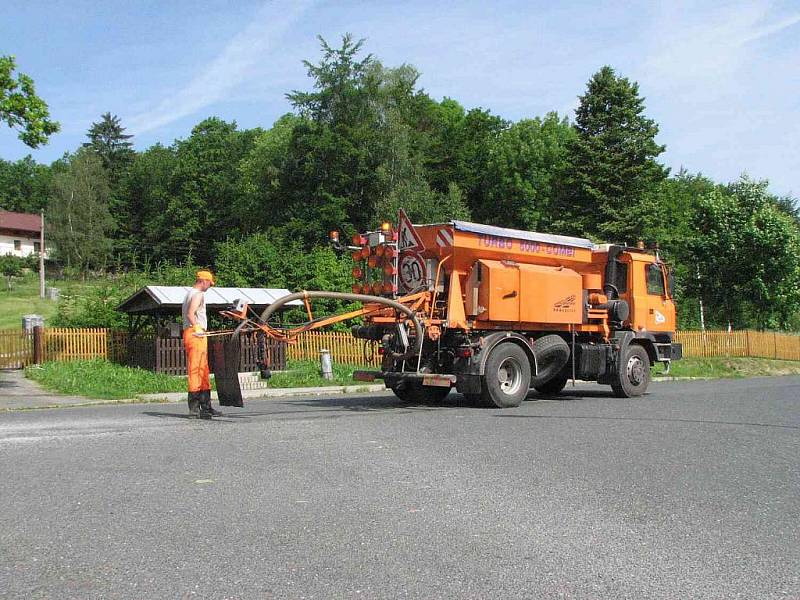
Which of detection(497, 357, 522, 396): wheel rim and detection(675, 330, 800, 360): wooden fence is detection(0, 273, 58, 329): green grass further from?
detection(497, 357, 522, 396): wheel rim

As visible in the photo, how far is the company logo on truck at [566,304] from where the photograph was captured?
1441 cm

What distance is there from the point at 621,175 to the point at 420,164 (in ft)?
47.5

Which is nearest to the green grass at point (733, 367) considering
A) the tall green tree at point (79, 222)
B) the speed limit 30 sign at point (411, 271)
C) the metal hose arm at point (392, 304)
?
the speed limit 30 sign at point (411, 271)

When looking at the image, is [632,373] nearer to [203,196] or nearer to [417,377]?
[417,377]

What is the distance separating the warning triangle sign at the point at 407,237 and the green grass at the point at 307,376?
19.5 ft

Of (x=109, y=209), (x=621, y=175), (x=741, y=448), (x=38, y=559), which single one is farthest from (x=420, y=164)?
(x=38, y=559)

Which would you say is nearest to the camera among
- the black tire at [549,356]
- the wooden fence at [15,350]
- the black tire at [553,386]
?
the black tire at [549,356]

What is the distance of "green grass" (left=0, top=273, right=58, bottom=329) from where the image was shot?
1809 inches

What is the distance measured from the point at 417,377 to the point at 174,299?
1205cm

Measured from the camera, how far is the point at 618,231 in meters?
43.7

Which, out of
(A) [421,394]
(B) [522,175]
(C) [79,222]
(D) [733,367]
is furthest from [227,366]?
(C) [79,222]

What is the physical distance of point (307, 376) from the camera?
20859 millimetres

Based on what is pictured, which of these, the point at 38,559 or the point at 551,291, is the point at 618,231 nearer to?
the point at 551,291

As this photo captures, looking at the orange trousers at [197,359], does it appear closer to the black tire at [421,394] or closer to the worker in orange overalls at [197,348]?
the worker in orange overalls at [197,348]
